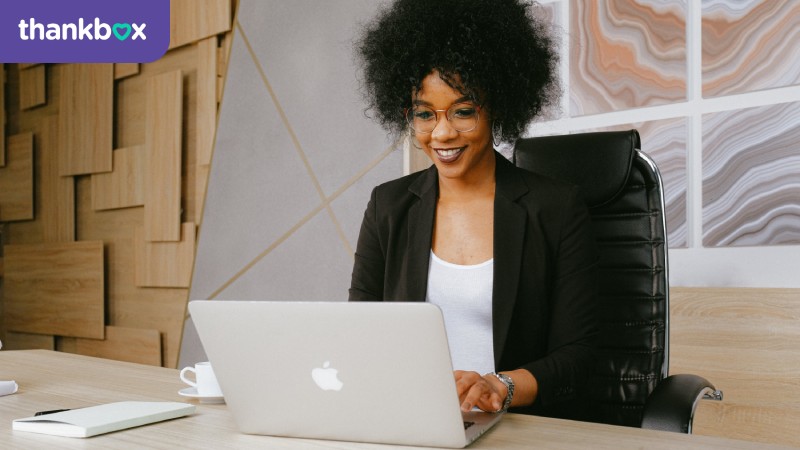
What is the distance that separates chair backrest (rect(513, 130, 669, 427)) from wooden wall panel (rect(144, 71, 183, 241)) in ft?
8.70

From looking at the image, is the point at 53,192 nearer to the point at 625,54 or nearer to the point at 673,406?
the point at 625,54

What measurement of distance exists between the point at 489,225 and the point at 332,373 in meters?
0.79

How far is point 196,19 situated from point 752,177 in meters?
2.73

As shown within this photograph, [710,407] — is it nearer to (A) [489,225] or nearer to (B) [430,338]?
(A) [489,225]

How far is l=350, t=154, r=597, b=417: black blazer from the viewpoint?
1.53 m

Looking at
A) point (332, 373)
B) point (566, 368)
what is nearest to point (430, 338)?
point (332, 373)

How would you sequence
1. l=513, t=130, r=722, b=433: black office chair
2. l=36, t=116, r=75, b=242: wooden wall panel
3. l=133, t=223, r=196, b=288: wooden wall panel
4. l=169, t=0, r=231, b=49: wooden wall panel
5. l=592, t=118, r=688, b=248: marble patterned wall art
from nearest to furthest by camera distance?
1. l=513, t=130, r=722, b=433: black office chair
2. l=592, t=118, r=688, b=248: marble patterned wall art
3. l=169, t=0, r=231, b=49: wooden wall panel
4. l=133, t=223, r=196, b=288: wooden wall panel
5. l=36, t=116, r=75, b=242: wooden wall panel

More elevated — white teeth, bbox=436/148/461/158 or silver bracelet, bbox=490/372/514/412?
white teeth, bbox=436/148/461/158

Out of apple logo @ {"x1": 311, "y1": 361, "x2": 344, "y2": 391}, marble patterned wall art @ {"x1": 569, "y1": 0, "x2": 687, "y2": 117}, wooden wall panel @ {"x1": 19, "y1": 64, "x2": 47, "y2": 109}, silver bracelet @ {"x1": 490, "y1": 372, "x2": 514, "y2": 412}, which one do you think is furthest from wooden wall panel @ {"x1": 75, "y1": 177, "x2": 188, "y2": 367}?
apple logo @ {"x1": 311, "y1": 361, "x2": 344, "y2": 391}

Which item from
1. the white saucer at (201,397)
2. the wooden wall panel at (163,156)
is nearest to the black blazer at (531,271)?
the white saucer at (201,397)

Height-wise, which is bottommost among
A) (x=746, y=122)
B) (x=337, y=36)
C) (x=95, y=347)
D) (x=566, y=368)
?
(x=95, y=347)

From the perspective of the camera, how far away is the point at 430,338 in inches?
35.5

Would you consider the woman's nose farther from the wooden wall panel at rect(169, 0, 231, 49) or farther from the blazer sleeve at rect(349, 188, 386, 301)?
the wooden wall panel at rect(169, 0, 231, 49)

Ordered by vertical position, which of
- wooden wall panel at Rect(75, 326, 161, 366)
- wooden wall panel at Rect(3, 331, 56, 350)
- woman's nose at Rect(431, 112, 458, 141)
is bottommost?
wooden wall panel at Rect(3, 331, 56, 350)
